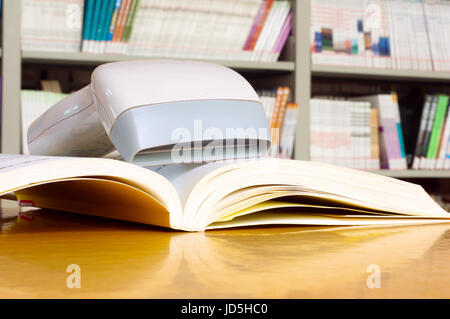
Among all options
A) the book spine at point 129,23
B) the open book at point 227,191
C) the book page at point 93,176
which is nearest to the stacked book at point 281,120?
the book spine at point 129,23

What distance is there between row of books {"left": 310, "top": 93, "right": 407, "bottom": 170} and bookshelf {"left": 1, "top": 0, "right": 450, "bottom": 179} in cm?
7

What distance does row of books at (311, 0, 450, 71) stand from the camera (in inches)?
77.3

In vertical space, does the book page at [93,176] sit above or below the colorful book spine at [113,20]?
below

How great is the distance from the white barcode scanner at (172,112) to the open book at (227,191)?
5cm

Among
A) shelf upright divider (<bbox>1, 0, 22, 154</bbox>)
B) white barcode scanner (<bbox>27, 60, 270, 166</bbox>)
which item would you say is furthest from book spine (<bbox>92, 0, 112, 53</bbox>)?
white barcode scanner (<bbox>27, 60, 270, 166</bbox>)

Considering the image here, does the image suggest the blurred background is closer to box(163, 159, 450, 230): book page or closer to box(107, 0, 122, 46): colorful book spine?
box(107, 0, 122, 46): colorful book spine

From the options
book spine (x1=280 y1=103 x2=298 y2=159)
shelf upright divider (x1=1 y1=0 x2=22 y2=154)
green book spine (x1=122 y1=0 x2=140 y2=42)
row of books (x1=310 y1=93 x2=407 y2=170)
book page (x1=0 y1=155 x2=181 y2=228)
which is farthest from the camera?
row of books (x1=310 y1=93 x2=407 y2=170)

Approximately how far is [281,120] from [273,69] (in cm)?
17

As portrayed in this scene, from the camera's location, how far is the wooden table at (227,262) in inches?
10.7

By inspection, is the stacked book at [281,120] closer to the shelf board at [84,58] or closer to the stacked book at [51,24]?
the shelf board at [84,58]

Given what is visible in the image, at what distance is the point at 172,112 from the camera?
70 centimetres

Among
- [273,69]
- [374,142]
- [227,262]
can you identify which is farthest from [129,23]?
[227,262]
